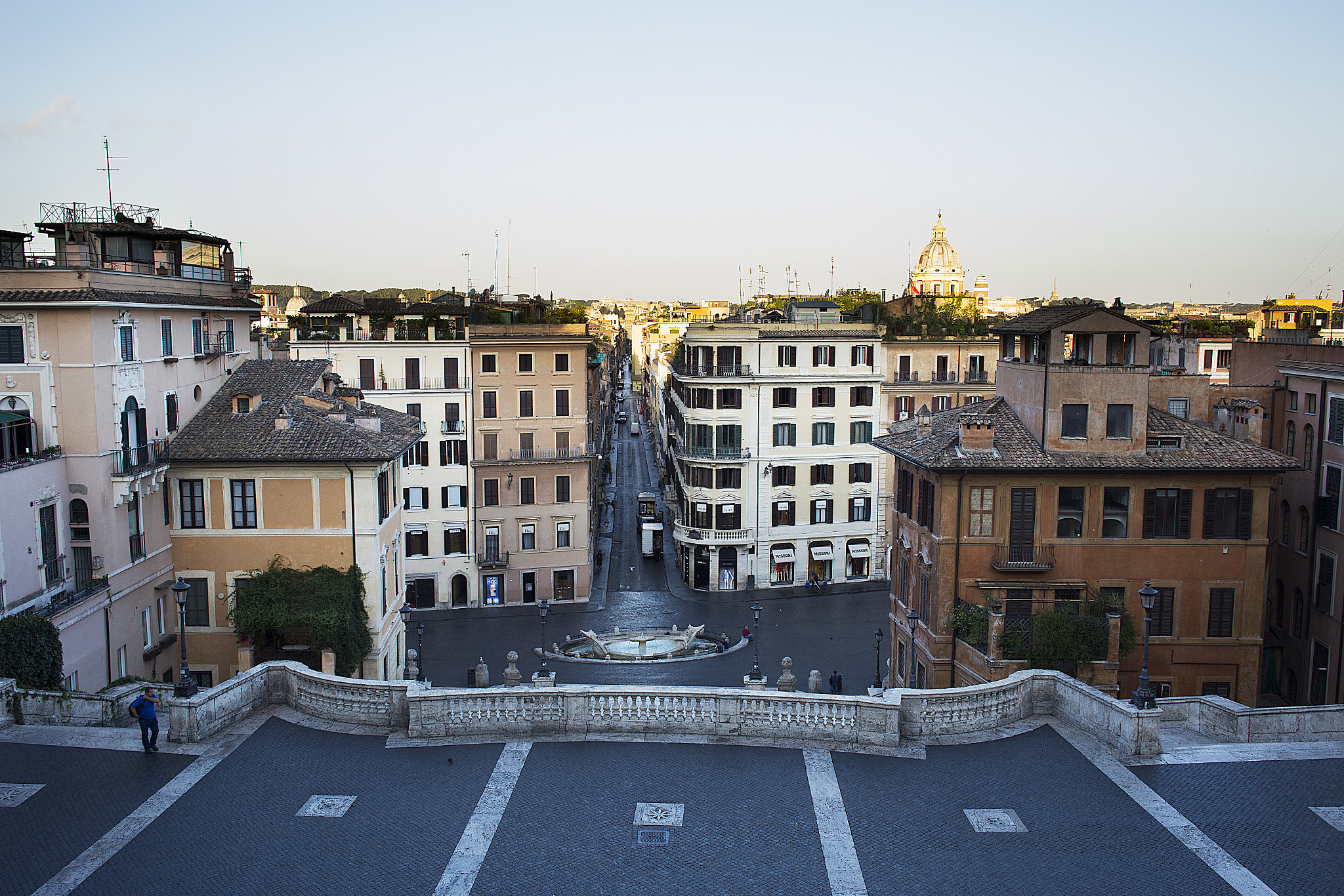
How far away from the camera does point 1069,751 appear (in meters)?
21.5

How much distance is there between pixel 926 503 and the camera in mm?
33375

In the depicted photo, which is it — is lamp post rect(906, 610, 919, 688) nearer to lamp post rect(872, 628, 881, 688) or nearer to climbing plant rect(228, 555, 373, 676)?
lamp post rect(872, 628, 881, 688)

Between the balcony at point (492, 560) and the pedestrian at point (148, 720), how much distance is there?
117ft

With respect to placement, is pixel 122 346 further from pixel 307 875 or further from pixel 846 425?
pixel 846 425

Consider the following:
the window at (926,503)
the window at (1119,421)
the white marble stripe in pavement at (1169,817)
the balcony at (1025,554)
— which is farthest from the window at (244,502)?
the window at (1119,421)

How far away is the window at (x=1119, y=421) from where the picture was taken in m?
32.5

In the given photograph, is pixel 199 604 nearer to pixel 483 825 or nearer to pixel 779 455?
pixel 483 825

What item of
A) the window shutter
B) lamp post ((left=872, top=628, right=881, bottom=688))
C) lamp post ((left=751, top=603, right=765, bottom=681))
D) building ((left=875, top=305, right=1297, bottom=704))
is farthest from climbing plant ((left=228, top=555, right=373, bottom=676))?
the window shutter

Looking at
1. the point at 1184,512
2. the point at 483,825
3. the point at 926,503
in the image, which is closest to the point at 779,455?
the point at 926,503

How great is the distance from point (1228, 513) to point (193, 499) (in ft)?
109

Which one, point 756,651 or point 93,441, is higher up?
point 93,441

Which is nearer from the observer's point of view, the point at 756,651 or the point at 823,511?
the point at 756,651

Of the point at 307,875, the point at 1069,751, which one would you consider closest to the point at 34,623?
the point at 307,875

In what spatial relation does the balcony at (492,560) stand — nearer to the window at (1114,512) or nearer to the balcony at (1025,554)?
the balcony at (1025,554)
